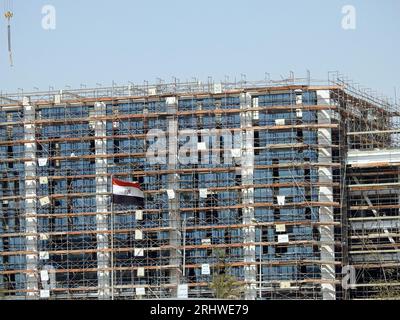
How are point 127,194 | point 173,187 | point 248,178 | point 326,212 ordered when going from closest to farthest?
point 326,212 → point 248,178 → point 173,187 → point 127,194

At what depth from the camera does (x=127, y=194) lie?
53.0ft

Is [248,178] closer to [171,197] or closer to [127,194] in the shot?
[171,197]

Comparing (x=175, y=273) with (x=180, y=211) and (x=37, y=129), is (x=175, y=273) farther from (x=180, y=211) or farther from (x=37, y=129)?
(x=37, y=129)

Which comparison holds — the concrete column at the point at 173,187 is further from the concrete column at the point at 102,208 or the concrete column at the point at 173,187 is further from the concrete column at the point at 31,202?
the concrete column at the point at 31,202

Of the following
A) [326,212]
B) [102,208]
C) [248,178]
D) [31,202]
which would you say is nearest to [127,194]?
[102,208]

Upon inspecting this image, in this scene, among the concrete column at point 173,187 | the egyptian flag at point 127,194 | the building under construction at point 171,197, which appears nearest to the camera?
the building under construction at point 171,197

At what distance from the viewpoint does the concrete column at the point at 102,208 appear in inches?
568

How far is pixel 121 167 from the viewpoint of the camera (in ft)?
48.5

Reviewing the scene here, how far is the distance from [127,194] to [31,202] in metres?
1.79

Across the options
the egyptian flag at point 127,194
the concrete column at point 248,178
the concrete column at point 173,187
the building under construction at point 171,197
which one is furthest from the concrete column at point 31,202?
the concrete column at point 248,178

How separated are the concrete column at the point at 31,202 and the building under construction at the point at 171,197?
2 centimetres

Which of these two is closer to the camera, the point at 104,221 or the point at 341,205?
the point at 341,205
